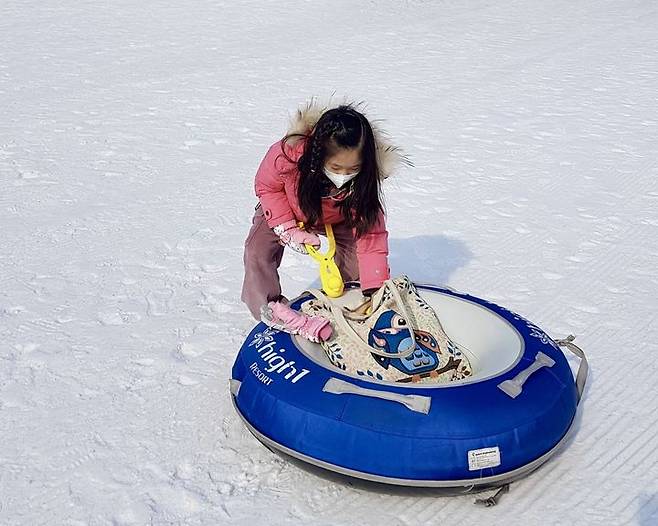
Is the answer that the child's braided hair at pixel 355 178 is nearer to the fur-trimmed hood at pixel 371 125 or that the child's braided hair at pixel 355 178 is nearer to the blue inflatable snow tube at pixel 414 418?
the fur-trimmed hood at pixel 371 125

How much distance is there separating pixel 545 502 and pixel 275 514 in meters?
0.82

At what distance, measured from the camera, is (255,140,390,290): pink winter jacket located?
10.5 ft

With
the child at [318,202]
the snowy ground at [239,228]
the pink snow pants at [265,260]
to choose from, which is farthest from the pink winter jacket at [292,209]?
the snowy ground at [239,228]

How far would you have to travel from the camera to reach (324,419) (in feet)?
8.59

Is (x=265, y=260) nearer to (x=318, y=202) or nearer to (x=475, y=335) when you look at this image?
(x=318, y=202)

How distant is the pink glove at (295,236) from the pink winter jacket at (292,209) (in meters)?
0.02

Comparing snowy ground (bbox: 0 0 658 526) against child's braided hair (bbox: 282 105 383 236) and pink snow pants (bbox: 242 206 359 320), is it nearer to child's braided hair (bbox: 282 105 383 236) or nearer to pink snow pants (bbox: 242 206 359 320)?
pink snow pants (bbox: 242 206 359 320)

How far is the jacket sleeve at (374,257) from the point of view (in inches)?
130

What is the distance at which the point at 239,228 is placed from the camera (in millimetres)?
4902

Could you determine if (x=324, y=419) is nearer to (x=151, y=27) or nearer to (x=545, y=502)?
(x=545, y=502)

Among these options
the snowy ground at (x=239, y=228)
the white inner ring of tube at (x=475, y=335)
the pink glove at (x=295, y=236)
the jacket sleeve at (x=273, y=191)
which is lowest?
the snowy ground at (x=239, y=228)

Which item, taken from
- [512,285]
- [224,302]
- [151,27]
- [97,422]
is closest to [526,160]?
[512,285]

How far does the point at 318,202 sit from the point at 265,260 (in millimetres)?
419

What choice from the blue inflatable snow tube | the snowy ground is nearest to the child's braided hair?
the blue inflatable snow tube
